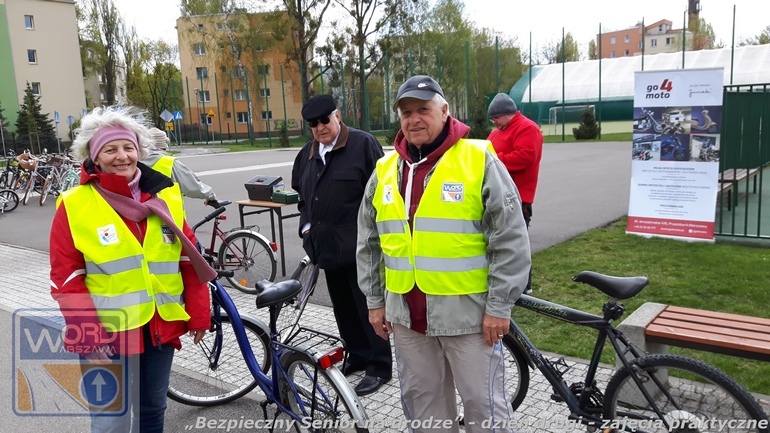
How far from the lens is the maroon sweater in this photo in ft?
9.27

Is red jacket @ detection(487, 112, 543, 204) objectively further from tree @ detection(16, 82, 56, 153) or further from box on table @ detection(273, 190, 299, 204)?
tree @ detection(16, 82, 56, 153)

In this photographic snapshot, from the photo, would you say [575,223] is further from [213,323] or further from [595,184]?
[213,323]

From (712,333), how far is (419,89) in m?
2.18

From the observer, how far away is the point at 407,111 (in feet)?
9.37

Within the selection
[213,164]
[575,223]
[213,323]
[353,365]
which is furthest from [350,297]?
[213,164]

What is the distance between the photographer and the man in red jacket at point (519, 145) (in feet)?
20.8

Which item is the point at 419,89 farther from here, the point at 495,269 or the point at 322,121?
the point at 322,121

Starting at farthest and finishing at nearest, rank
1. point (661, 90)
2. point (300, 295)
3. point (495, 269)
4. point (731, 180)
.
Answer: point (731, 180) < point (661, 90) < point (300, 295) < point (495, 269)

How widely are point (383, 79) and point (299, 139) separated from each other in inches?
309

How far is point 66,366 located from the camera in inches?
198

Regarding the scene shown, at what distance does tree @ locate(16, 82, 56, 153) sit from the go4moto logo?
134 ft

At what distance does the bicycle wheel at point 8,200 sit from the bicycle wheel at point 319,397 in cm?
1423

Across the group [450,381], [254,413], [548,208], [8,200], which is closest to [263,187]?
[254,413]

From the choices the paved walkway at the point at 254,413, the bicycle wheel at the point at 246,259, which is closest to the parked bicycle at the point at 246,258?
the bicycle wheel at the point at 246,259
